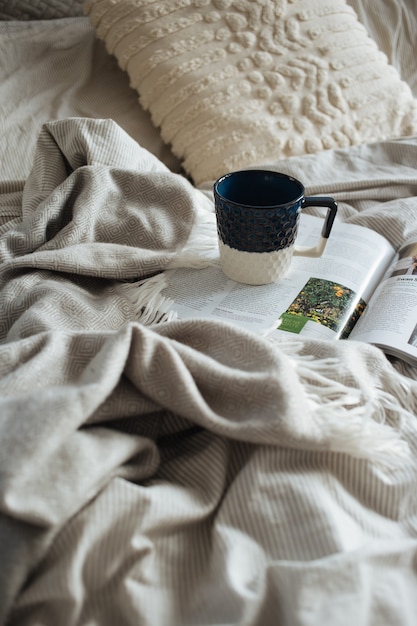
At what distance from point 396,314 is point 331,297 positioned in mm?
78

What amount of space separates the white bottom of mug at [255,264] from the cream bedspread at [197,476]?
0.15 meters

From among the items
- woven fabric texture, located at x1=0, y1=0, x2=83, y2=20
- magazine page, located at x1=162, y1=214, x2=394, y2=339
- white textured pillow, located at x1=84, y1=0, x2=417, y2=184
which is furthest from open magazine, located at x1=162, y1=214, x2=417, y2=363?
woven fabric texture, located at x1=0, y1=0, x2=83, y2=20

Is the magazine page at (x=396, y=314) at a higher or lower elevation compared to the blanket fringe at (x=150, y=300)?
higher

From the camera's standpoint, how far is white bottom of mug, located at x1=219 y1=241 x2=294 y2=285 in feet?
2.27

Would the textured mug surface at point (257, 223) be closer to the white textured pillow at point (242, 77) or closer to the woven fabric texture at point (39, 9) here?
the white textured pillow at point (242, 77)

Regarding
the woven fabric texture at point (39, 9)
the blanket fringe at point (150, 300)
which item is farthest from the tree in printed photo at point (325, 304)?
the woven fabric texture at point (39, 9)

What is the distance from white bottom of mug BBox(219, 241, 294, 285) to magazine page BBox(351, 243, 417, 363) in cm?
11

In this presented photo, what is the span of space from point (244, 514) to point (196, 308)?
0.30m

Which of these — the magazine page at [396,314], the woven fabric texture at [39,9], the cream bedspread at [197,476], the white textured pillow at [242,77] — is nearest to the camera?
the cream bedspread at [197,476]

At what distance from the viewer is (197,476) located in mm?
449

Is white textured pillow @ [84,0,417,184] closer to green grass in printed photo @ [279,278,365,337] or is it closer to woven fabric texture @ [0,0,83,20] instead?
woven fabric texture @ [0,0,83,20]

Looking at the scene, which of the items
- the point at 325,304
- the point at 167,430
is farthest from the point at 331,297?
the point at 167,430

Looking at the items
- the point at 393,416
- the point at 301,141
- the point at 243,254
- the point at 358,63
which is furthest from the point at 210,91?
the point at 393,416

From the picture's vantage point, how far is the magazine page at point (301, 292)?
655 mm
